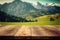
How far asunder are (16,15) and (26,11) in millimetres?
178

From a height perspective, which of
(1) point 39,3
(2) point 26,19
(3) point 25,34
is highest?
(1) point 39,3

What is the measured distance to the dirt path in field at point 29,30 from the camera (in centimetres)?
229

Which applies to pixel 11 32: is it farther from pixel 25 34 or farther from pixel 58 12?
pixel 58 12

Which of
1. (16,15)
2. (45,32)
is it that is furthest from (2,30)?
(45,32)

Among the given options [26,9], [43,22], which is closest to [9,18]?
[26,9]

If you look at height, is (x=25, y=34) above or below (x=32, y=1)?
below

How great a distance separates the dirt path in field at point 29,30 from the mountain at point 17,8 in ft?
0.76

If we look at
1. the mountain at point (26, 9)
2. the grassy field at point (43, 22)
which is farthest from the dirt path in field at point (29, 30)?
the mountain at point (26, 9)

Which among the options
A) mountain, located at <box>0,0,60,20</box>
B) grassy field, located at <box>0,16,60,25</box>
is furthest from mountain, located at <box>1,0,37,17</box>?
grassy field, located at <box>0,16,60,25</box>

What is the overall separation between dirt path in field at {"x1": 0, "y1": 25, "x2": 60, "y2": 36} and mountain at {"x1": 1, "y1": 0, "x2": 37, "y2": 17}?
9.2 inches

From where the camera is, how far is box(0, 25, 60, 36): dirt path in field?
7.50ft

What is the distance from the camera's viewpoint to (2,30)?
7.91 feet

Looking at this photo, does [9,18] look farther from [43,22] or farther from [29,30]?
[43,22]

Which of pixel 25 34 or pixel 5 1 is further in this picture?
pixel 5 1
